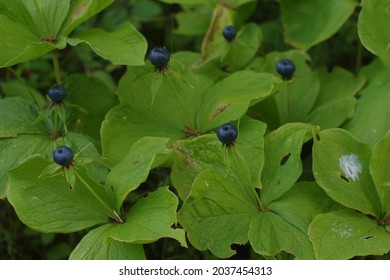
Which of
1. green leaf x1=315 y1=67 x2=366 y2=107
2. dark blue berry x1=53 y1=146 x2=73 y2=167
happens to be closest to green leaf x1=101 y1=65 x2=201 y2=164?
dark blue berry x1=53 y1=146 x2=73 y2=167

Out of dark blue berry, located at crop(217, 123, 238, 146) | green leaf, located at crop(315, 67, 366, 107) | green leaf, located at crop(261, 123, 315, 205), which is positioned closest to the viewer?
dark blue berry, located at crop(217, 123, 238, 146)

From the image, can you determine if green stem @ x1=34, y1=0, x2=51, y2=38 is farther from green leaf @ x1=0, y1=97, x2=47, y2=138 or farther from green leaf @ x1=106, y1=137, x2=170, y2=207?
green leaf @ x1=106, y1=137, x2=170, y2=207

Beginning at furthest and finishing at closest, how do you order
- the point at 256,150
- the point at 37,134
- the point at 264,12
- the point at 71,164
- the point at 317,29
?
1. the point at 264,12
2. the point at 317,29
3. the point at 37,134
4. the point at 256,150
5. the point at 71,164

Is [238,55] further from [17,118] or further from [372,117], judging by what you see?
[17,118]

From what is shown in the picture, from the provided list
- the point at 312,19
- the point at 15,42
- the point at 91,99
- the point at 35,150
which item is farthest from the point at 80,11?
the point at 312,19
